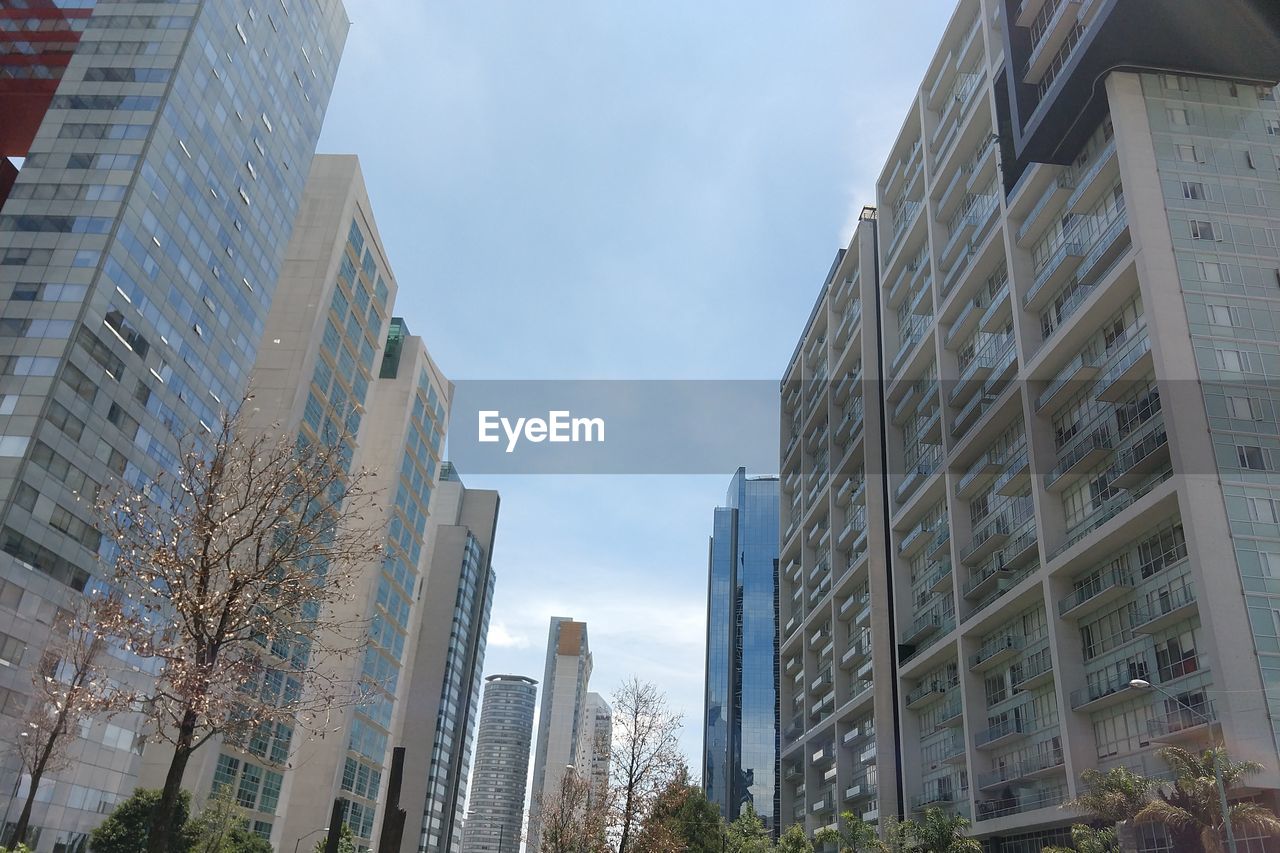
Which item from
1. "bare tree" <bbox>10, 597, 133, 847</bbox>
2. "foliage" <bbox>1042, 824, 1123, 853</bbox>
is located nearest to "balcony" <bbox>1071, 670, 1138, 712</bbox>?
"foliage" <bbox>1042, 824, 1123, 853</bbox>

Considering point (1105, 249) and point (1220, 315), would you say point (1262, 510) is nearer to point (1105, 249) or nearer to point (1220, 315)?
point (1220, 315)

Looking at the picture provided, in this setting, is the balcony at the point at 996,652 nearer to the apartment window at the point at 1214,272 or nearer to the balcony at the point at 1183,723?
the balcony at the point at 1183,723

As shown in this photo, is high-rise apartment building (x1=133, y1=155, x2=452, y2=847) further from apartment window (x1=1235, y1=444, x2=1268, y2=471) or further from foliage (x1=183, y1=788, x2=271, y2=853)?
apartment window (x1=1235, y1=444, x2=1268, y2=471)

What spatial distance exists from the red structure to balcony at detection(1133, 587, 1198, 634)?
2703 inches

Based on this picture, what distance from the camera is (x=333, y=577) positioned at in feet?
56.7

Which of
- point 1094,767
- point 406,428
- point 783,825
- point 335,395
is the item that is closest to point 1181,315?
point 1094,767

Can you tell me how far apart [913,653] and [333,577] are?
51995mm

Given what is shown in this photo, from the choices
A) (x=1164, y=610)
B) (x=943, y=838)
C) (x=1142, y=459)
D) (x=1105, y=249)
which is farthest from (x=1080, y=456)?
(x=943, y=838)

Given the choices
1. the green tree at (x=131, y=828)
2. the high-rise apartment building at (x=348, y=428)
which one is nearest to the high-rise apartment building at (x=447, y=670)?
the high-rise apartment building at (x=348, y=428)

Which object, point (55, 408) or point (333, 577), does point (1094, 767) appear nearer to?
point (333, 577)

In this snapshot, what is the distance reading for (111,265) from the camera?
52.8m

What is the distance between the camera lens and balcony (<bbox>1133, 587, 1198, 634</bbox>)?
3497 centimetres

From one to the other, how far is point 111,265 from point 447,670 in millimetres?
109264

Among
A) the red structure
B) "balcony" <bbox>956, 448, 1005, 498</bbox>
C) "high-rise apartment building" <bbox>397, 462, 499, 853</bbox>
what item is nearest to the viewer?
"balcony" <bbox>956, 448, 1005, 498</bbox>
